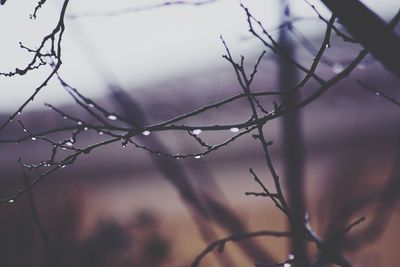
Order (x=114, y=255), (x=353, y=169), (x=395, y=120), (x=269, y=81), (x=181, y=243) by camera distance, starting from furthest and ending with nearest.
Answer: (x=269, y=81) < (x=395, y=120) < (x=353, y=169) < (x=181, y=243) < (x=114, y=255)

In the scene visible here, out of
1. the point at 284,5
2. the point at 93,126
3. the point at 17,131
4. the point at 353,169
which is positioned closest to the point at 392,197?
the point at 284,5

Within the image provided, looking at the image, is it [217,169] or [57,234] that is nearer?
[57,234]

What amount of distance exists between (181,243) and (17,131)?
536cm

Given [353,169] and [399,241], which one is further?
[353,169]

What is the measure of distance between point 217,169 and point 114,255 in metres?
2.78

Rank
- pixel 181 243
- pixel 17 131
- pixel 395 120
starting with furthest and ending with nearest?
1. pixel 17 131
2. pixel 395 120
3. pixel 181 243

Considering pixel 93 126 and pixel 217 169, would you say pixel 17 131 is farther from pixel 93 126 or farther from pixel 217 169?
pixel 93 126

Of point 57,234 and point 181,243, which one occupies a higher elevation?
point 57,234

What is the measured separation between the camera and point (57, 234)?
4.87m

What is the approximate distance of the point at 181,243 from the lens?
475 cm

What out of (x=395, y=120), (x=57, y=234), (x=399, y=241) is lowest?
(x=399, y=241)

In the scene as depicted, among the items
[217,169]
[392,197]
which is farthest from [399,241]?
[217,169]

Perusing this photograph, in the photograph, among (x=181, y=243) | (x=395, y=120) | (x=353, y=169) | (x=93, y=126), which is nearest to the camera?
(x=93, y=126)

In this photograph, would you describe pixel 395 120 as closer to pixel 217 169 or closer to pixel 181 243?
pixel 217 169
